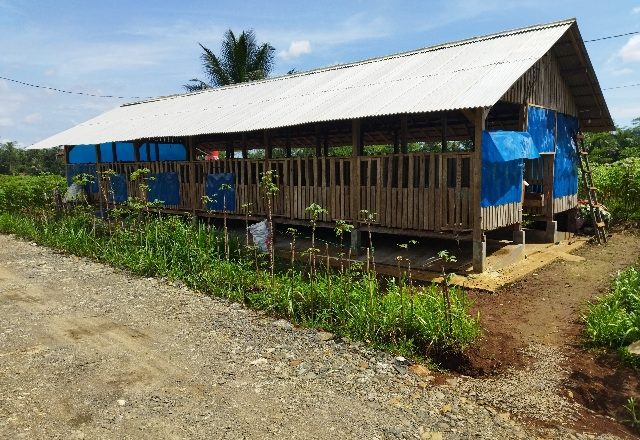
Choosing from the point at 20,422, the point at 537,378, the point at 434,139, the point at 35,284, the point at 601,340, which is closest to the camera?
the point at 20,422

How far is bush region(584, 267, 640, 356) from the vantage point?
18.3 feet

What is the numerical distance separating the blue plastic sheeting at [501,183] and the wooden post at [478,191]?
4.6 inches

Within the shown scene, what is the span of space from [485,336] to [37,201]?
16.5 m

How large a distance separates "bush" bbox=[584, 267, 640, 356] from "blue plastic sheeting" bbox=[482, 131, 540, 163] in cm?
282

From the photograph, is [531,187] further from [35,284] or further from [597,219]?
A: [35,284]

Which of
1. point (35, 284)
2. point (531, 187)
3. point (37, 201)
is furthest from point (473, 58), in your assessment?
point (37, 201)

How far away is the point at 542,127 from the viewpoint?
11.1 metres

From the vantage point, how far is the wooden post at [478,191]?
8227 millimetres

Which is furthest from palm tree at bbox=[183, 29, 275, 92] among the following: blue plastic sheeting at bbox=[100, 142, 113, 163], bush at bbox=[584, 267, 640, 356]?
bush at bbox=[584, 267, 640, 356]

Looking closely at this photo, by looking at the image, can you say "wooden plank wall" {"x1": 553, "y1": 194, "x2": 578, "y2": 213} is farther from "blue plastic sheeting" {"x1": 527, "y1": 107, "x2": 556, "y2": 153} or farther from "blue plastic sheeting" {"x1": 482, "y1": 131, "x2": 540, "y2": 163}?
"blue plastic sheeting" {"x1": 482, "y1": 131, "x2": 540, "y2": 163}

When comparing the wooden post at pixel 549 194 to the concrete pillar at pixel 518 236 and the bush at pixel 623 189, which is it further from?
the bush at pixel 623 189

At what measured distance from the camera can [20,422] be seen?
162 inches

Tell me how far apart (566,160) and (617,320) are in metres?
7.60

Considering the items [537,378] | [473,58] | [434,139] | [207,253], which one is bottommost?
[537,378]
